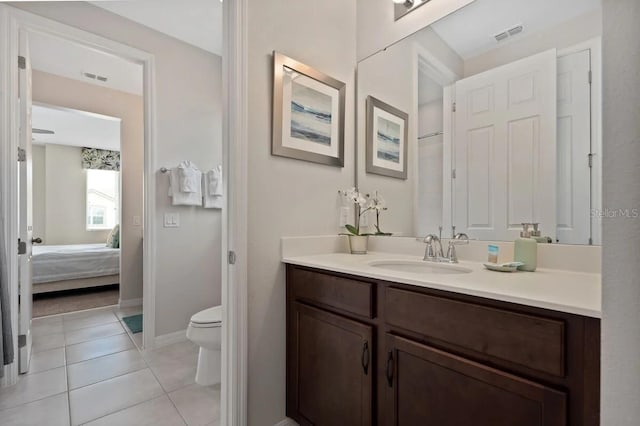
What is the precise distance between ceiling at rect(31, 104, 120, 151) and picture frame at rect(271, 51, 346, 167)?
10.3ft

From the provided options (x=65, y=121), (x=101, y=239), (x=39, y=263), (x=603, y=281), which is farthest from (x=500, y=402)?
(x=101, y=239)

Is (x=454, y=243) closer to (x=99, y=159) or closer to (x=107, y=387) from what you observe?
(x=107, y=387)

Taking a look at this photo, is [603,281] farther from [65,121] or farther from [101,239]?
[101,239]

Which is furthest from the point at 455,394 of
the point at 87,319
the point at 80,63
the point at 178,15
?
the point at 80,63

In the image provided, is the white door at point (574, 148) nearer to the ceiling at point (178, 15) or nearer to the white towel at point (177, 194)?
the ceiling at point (178, 15)

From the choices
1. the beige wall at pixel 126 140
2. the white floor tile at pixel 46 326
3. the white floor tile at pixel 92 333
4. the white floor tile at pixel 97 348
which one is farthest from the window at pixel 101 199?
the white floor tile at pixel 97 348

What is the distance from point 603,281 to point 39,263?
5.47m

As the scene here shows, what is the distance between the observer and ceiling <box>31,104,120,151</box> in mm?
4375

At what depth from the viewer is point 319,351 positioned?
133 cm

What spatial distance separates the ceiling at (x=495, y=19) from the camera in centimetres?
119

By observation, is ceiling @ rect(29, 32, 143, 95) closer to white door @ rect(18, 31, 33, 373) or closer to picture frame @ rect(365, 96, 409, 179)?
white door @ rect(18, 31, 33, 373)

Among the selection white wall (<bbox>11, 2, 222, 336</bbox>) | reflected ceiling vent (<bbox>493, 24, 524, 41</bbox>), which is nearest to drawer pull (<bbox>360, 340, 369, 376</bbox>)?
reflected ceiling vent (<bbox>493, 24, 524, 41</bbox>)

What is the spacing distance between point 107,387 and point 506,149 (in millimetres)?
2614

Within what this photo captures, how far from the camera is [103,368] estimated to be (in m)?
2.15
